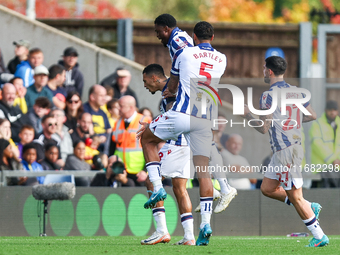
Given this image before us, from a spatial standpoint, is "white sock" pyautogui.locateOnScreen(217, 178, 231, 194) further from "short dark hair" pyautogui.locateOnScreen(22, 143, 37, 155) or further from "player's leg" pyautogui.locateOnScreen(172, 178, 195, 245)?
"short dark hair" pyautogui.locateOnScreen(22, 143, 37, 155)

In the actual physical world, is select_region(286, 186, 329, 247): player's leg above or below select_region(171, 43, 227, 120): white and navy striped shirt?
below

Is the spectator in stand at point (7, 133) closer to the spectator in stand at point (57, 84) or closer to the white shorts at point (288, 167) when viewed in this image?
the spectator in stand at point (57, 84)

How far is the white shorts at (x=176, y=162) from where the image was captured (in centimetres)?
852

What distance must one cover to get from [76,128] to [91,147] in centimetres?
44

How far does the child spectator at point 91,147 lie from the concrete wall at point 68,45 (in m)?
1.97

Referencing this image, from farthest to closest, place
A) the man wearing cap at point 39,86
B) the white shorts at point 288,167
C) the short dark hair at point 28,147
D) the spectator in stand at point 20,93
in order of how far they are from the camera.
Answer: the man wearing cap at point 39,86 < the spectator in stand at point 20,93 < the short dark hair at point 28,147 < the white shorts at point 288,167

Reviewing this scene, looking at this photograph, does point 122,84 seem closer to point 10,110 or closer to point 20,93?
point 20,93

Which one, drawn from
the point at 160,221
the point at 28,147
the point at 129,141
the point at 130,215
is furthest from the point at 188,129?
the point at 28,147

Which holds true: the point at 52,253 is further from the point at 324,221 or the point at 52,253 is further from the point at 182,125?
the point at 324,221

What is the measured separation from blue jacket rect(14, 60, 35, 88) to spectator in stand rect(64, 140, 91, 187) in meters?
1.57

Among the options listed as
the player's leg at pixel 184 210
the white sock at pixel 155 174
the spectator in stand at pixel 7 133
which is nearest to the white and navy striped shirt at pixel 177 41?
the white sock at pixel 155 174

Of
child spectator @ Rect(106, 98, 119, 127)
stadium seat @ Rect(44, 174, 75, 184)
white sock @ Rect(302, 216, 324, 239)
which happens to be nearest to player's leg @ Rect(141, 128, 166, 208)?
white sock @ Rect(302, 216, 324, 239)

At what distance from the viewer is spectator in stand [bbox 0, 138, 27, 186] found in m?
11.9

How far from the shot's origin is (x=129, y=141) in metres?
12.5
